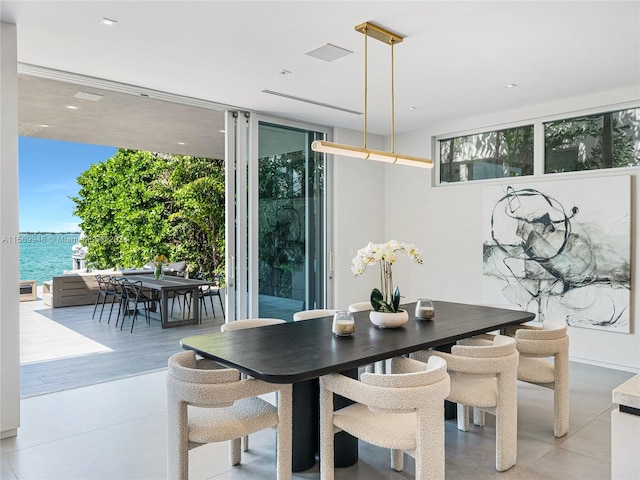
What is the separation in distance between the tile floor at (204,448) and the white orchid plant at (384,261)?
940 mm

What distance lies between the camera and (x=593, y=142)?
16.2ft

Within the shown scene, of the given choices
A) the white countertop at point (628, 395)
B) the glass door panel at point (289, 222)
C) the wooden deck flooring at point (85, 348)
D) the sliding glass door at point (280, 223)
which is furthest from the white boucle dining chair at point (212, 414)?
the glass door panel at point (289, 222)

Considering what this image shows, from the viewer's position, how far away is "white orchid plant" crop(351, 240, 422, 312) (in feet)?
10.0

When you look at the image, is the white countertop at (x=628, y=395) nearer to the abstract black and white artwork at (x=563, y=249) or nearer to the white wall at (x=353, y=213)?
the abstract black and white artwork at (x=563, y=249)

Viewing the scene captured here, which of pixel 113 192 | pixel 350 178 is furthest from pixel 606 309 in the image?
→ pixel 113 192

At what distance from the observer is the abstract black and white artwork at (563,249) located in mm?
4688

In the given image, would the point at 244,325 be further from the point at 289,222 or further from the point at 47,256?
the point at 47,256

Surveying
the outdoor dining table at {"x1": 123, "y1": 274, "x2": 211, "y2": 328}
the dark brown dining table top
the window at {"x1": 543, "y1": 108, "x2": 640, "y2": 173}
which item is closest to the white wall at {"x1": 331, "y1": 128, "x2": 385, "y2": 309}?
the window at {"x1": 543, "y1": 108, "x2": 640, "y2": 173}

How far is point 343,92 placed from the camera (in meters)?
4.74

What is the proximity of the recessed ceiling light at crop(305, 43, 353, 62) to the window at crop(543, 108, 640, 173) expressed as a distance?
2879 millimetres

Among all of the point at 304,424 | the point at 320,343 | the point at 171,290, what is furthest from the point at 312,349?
the point at 171,290

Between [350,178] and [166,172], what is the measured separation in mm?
7181

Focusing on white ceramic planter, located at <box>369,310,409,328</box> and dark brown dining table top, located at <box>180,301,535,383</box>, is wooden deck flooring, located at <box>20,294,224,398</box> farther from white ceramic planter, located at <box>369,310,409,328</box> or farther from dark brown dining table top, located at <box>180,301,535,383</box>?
white ceramic planter, located at <box>369,310,409,328</box>

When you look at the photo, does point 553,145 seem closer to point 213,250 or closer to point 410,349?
point 410,349
